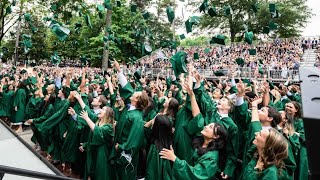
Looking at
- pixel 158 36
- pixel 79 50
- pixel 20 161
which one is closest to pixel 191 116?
pixel 20 161

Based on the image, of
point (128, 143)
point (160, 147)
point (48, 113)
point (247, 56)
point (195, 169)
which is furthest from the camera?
point (247, 56)

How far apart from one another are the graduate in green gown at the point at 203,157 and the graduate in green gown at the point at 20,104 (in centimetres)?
765

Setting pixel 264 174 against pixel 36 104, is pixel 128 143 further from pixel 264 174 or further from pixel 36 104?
pixel 36 104

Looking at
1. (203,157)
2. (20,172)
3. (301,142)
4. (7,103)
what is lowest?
(7,103)

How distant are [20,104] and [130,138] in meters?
6.90

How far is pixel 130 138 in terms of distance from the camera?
425 centimetres

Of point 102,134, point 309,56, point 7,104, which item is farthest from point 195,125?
point 309,56

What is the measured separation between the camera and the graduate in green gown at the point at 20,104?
10.1 meters

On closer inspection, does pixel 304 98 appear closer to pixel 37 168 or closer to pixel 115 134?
pixel 115 134

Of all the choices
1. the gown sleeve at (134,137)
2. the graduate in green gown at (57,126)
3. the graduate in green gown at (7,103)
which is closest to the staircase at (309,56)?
the graduate in green gown at (7,103)

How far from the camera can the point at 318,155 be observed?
3.16 ft

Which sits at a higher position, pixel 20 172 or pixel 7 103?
pixel 20 172

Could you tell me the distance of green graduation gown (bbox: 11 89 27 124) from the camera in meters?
10.1

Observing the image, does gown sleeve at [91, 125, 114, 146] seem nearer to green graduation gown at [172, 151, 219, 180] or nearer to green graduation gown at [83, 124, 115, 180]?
green graduation gown at [83, 124, 115, 180]
